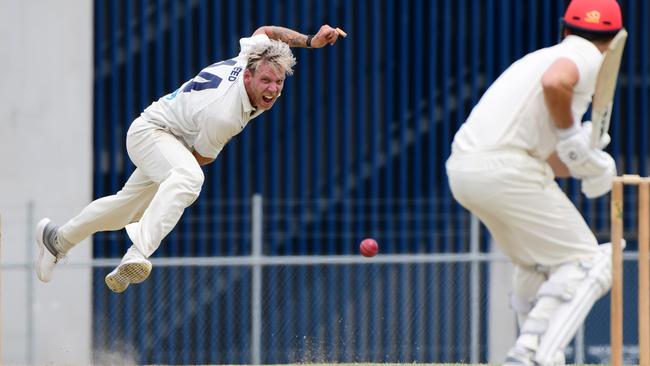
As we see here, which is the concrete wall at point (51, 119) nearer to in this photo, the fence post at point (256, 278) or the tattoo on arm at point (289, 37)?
the fence post at point (256, 278)

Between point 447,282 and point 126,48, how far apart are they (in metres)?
3.29

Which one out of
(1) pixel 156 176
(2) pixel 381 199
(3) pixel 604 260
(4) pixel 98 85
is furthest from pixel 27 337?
(3) pixel 604 260

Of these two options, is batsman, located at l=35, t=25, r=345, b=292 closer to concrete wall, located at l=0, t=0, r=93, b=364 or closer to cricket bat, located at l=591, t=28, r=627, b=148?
cricket bat, located at l=591, t=28, r=627, b=148

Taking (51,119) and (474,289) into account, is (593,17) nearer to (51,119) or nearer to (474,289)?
(474,289)

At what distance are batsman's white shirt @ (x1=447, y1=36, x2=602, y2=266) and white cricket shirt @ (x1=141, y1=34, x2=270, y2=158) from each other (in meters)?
1.91

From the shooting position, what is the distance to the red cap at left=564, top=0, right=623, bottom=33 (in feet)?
22.3

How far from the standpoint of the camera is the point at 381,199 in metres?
13.7

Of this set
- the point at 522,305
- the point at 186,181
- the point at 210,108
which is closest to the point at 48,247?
the point at 186,181

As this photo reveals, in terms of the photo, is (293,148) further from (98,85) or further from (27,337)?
(27,337)

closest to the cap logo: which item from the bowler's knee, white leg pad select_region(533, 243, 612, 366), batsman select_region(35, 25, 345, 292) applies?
white leg pad select_region(533, 243, 612, 366)

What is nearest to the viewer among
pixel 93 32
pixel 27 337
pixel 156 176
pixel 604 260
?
pixel 604 260

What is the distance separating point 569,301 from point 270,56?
8.05ft

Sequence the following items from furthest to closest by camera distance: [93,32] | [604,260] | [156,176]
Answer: [93,32], [156,176], [604,260]

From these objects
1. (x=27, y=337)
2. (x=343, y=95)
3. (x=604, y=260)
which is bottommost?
(x=27, y=337)
